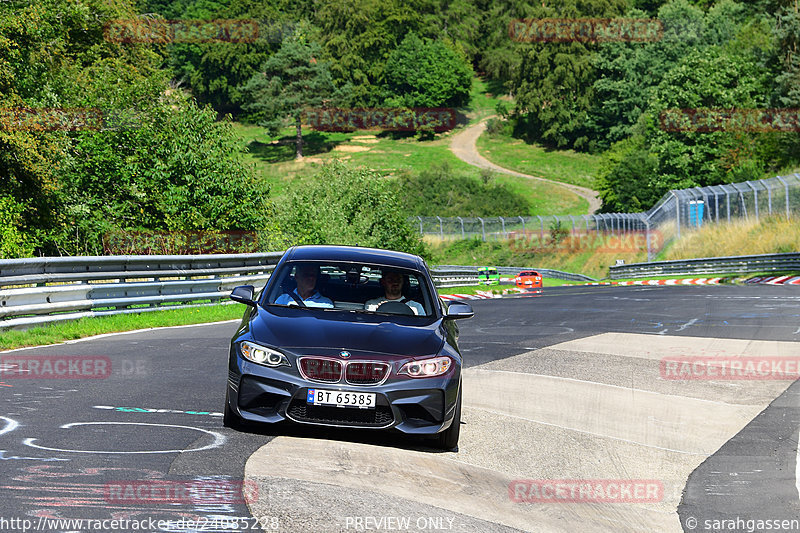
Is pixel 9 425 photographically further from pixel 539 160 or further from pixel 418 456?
pixel 539 160

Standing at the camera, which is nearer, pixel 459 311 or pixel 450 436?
pixel 450 436

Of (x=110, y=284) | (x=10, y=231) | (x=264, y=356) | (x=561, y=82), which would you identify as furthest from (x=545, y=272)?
(x=561, y=82)

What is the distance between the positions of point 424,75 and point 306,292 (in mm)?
129984

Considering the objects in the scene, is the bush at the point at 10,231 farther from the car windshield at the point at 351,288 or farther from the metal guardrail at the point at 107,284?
the car windshield at the point at 351,288

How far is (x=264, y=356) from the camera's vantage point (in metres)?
7.25

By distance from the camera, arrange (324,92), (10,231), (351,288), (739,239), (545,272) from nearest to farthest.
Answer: (351,288)
(10,231)
(739,239)
(545,272)
(324,92)

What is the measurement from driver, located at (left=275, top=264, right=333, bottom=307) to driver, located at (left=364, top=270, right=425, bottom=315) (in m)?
0.38

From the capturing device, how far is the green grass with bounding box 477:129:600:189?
110m

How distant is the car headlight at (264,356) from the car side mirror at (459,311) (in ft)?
5.63

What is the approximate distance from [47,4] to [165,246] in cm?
1472

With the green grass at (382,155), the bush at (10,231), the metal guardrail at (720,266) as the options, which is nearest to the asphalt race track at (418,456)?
the bush at (10,231)

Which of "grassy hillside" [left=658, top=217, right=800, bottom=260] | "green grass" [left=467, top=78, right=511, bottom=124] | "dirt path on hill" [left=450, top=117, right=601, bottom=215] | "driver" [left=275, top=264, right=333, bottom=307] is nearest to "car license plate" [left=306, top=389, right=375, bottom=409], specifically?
"driver" [left=275, top=264, right=333, bottom=307]

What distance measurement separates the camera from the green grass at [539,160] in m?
110

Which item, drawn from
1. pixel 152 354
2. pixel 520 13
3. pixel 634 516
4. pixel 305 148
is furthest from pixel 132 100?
pixel 520 13
